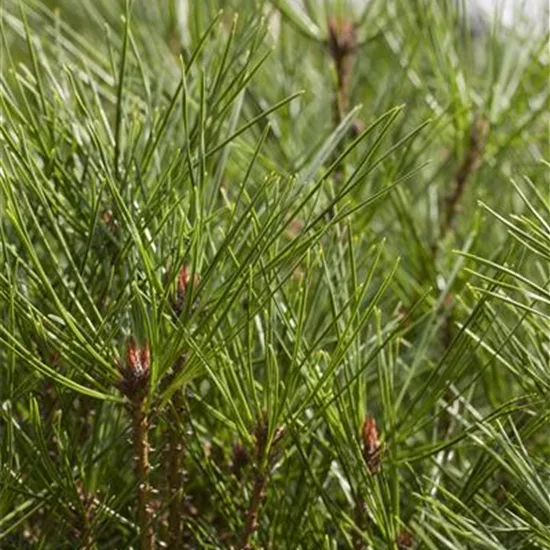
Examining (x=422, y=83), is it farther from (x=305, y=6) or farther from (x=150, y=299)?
(x=150, y=299)

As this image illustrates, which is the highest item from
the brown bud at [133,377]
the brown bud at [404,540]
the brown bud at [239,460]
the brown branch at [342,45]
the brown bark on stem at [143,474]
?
the brown branch at [342,45]

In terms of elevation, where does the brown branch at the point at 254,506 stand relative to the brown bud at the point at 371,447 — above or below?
below

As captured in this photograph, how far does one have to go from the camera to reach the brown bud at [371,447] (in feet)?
1.86

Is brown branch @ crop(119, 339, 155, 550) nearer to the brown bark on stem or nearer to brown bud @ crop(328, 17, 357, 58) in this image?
the brown bark on stem

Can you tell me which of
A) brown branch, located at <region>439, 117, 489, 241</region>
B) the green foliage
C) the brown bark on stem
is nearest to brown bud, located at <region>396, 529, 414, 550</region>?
the green foliage

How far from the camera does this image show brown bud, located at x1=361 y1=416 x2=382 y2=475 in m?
0.57

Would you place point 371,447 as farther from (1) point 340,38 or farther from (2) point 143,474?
(1) point 340,38

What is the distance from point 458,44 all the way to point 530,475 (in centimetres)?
47

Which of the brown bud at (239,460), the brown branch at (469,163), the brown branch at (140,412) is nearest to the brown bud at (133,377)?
the brown branch at (140,412)

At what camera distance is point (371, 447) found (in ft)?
1.87

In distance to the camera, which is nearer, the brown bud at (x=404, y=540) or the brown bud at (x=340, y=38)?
the brown bud at (x=404, y=540)

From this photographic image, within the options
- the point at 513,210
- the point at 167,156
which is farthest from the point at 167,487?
the point at 513,210

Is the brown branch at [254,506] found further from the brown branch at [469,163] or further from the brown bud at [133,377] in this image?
the brown branch at [469,163]

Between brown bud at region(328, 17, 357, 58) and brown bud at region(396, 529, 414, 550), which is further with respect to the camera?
brown bud at region(328, 17, 357, 58)
